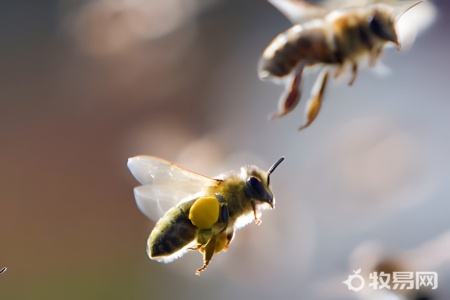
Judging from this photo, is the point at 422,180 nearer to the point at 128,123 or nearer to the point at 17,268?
the point at 128,123

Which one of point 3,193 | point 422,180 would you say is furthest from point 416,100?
point 3,193

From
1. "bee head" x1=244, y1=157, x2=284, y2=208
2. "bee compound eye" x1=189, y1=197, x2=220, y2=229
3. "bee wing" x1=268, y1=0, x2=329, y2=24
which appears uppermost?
"bee wing" x1=268, y1=0, x2=329, y2=24

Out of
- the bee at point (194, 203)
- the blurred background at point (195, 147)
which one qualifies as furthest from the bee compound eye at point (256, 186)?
the blurred background at point (195, 147)

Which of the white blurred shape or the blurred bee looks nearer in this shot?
the blurred bee

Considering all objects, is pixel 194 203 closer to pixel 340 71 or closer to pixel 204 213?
pixel 204 213

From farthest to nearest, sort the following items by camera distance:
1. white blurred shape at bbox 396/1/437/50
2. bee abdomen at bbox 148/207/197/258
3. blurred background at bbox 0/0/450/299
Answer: blurred background at bbox 0/0/450/299 < white blurred shape at bbox 396/1/437/50 < bee abdomen at bbox 148/207/197/258

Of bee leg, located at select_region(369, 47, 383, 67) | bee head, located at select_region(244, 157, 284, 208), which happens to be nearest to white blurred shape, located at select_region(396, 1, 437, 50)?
bee leg, located at select_region(369, 47, 383, 67)

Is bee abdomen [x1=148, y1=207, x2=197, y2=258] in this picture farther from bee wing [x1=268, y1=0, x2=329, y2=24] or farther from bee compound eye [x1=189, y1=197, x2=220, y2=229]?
bee wing [x1=268, y1=0, x2=329, y2=24]

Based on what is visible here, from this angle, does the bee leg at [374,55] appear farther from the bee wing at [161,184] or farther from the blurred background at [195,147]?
the blurred background at [195,147]
